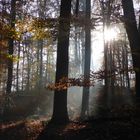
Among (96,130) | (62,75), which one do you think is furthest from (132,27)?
(96,130)

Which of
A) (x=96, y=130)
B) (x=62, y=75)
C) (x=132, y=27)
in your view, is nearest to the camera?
(x=96, y=130)

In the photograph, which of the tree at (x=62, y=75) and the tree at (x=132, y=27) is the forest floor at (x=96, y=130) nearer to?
the tree at (x=62, y=75)

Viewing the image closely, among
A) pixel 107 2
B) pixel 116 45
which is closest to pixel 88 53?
pixel 107 2

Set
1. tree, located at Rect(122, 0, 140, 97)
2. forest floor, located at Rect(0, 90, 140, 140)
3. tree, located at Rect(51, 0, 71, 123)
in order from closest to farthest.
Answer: forest floor, located at Rect(0, 90, 140, 140), tree, located at Rect(122, 0, 140, 97), tree, located at Rect(51, 0, 71, 123)

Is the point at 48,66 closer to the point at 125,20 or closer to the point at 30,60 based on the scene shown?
the point at 30,60

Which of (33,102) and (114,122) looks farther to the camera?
(33,102)

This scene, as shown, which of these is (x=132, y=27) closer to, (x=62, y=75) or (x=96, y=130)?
(x=62, y=75)

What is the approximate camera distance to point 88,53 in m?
25.8

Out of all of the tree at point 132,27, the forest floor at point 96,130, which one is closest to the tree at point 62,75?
the forest floor at point 96,130

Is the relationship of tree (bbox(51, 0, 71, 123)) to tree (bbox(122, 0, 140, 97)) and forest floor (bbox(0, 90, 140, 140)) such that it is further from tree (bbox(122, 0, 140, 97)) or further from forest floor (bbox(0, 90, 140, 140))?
tree (bbox(122, 0, 140, 97))

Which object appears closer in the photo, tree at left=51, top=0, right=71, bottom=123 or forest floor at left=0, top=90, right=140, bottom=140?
forest floor at left=0, top=90, right=140, bottom=140

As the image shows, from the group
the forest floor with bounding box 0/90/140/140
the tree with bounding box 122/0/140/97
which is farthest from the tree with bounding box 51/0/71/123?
the tree with bounding box 122/0/140/97

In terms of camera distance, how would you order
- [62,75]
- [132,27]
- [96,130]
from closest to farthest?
[96,130]
[132,27]
[62,75]

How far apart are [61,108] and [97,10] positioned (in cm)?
1792
